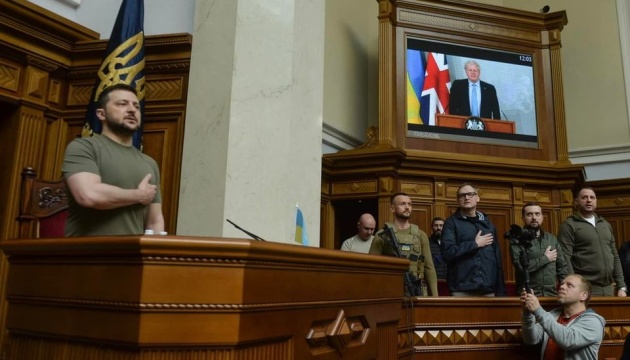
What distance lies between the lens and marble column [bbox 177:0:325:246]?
10.0ft

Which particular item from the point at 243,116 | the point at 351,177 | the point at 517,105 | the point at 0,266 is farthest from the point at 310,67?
the point at 517,105

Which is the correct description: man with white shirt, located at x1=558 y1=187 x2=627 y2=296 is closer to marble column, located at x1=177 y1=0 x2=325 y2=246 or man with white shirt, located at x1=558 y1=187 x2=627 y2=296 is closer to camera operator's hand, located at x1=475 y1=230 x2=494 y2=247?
camera operator's hand, located at x1=475 y1=230 x2=494 y2=247

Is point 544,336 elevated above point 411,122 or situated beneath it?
situated beneath

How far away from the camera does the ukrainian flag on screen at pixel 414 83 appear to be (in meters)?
7.35

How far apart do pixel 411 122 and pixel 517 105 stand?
5.57 ft

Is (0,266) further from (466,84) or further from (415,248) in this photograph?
(466,84)

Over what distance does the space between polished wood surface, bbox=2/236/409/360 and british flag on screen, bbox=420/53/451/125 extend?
6.15 m

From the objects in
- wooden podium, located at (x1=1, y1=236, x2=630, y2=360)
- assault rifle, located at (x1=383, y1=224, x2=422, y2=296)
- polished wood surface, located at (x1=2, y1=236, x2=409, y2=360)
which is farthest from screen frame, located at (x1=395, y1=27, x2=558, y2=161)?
polished wood surface, located at (x1=2, y1=236, x2=409, y2=360)

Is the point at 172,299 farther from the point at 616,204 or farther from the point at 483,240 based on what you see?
the point at 616,204

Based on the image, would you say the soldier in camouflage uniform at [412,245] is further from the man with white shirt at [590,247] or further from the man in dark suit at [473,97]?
the man in dark suit at [473,97]

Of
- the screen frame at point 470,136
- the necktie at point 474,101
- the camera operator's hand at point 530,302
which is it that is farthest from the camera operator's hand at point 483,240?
the necktie at point 474,101

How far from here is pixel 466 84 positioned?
769 cm

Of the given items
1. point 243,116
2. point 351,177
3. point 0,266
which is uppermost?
point 351,177

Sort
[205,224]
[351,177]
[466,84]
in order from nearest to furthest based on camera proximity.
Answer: [205,224], [351,177], [466,84]
